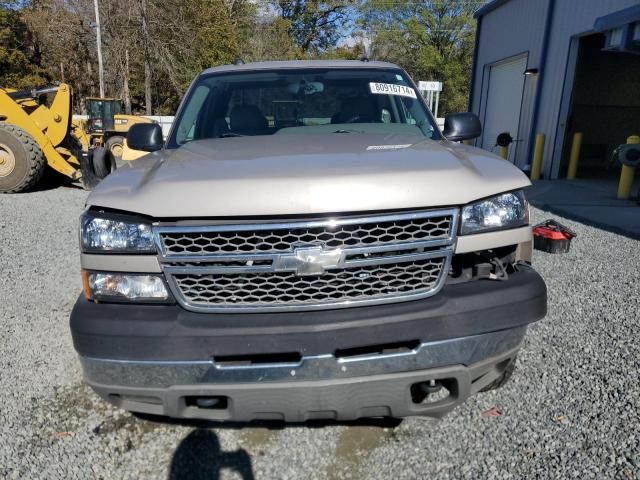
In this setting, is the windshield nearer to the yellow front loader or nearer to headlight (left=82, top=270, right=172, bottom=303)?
headlight (left=82, top=270, right=172, bottom=303)

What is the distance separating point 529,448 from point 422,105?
2.28 metres

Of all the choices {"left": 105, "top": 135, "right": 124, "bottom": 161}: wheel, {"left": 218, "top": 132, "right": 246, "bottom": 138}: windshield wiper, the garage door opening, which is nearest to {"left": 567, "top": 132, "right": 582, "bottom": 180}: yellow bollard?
the garage door opening

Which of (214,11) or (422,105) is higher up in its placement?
(214,11)

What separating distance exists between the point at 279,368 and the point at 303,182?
71 centimetres

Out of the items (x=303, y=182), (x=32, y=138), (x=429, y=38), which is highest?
(x=429, y=38)

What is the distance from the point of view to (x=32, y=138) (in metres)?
9.70

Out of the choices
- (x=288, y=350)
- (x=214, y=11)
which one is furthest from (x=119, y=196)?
(x=214, y=11)

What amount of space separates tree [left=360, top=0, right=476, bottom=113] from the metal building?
100ft

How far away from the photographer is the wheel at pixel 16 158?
30.8ft

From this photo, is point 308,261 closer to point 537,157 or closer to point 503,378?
point 503,378

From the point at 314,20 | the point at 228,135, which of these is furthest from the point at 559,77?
the point at 314,20

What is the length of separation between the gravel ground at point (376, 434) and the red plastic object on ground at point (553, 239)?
1.93 meters

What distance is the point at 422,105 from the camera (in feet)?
11.4

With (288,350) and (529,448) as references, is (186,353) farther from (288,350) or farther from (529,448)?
(529,448)
